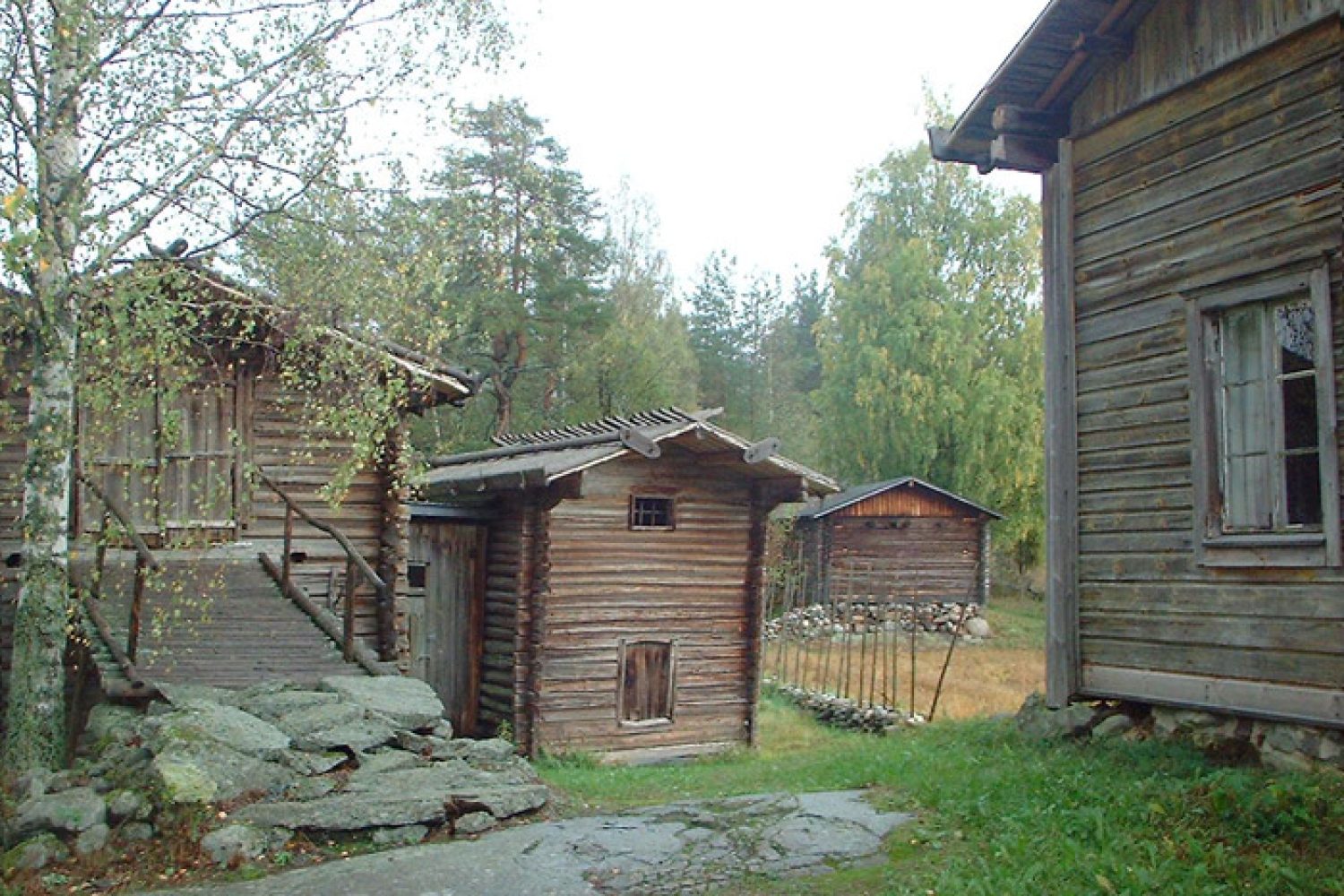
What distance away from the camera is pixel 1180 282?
8.80m

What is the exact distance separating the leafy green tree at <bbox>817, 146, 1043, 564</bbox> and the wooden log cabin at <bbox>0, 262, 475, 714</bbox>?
23.3 meters

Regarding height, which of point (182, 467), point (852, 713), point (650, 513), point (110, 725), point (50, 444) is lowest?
point (852, 713)

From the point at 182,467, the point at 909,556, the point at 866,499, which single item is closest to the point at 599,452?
the point at 182,467

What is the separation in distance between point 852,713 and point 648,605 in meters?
4.25

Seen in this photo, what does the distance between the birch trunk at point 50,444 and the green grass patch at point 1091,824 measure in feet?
13.8

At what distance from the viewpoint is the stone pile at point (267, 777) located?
752cm

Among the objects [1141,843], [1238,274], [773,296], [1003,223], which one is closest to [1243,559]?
[1238,274]

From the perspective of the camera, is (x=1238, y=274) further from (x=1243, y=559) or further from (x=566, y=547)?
(x=566, y=547)

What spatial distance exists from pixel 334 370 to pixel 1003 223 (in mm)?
30082

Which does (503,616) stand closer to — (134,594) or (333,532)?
(333,532)

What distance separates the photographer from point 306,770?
8617mm

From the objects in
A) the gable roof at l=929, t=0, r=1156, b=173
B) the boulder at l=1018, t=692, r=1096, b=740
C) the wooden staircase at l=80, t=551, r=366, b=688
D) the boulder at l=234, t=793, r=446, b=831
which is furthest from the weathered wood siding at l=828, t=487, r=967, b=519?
the boulder at l=234, t=793, r=446, b=831

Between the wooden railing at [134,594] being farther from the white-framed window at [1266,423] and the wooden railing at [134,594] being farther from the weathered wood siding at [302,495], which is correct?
the white-framed window at [1266,423]

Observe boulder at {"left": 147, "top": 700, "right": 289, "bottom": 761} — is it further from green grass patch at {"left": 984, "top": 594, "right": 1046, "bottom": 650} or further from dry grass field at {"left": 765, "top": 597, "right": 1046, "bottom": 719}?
green grass patch at {"left": 984, "top": 594, "right": 1046, "bottom": 650}
